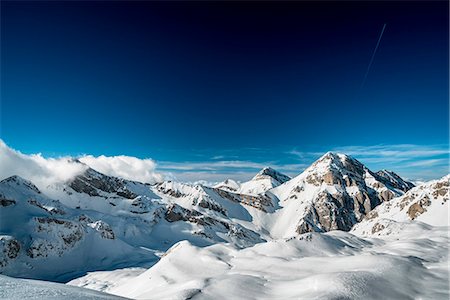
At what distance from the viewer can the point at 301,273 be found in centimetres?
3669

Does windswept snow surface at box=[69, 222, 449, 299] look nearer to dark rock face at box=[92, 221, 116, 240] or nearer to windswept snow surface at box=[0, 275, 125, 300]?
windswept snow surface at box=[0, 275, 125, 300]

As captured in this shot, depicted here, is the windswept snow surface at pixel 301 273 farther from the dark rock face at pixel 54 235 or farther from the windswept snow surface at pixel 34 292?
the dark rock face at pixel 54 235

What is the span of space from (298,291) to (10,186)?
711 ft

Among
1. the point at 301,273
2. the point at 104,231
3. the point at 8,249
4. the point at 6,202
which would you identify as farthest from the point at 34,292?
the point at 6,202

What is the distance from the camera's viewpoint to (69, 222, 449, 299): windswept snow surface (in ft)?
88.4

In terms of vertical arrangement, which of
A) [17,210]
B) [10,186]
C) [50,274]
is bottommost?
[50,274]

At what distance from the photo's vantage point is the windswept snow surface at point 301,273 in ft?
88.4

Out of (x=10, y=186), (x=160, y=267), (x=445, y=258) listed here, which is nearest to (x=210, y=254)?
(x=160, y=267)

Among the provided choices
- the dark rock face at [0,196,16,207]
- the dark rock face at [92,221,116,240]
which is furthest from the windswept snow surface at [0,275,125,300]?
the dark rock face at [0,196,16,207]

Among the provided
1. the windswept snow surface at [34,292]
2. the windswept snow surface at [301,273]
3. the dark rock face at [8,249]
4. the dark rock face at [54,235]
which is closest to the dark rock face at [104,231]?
the dark rock face at [54,235]

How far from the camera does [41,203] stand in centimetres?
19950

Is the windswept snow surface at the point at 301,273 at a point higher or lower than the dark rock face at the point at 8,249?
higher

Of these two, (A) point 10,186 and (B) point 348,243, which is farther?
(A) point 10,186

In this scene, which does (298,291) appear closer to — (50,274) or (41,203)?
(50,274)
